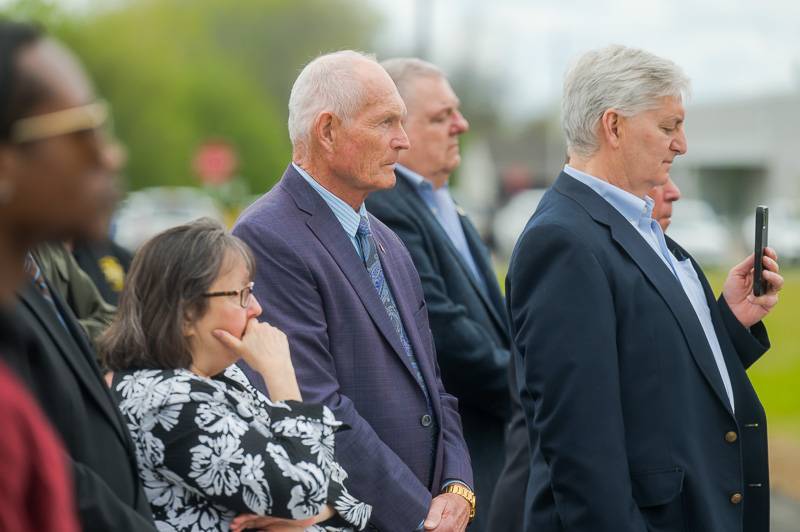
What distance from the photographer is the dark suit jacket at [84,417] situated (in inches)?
90.9

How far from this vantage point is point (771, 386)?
11383 millimetres

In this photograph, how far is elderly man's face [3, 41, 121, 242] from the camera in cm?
142

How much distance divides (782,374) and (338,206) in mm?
9463

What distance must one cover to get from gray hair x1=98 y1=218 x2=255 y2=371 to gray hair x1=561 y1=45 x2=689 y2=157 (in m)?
1.20

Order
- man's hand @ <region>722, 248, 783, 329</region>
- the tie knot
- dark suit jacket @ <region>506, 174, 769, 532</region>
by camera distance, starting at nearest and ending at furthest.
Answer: dark suit jacket @ <region>506, 174, 769, 532</region> < man's hand @ <region>722, 248, 783, 329</region> < the tie knot

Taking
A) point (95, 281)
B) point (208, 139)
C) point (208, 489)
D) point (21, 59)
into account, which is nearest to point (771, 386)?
point (95, 281)

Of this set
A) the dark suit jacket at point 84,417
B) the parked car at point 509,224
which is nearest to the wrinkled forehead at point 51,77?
the dark suit jacket at point 84,417

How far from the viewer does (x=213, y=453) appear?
2.68 metres

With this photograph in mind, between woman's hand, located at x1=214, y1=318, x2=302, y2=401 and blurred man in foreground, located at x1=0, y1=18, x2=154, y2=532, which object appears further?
woman's hand, located at x1=214, y1=318, x2=302, y2=401

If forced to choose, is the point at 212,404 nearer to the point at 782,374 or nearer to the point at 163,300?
the point at 163,300

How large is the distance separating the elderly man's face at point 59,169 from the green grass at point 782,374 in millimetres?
8705

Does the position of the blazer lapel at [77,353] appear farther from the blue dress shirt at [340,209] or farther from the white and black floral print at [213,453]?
the blue dress shirt at [340,209]

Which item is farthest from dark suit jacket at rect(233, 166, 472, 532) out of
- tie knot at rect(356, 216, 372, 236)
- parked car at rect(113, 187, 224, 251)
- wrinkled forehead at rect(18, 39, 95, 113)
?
parked car at rect(113, 187, 224, 251)

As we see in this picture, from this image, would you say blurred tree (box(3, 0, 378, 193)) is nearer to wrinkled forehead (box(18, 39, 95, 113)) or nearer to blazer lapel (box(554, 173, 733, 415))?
blazer lapel (box(554, 173, 733, 415))
